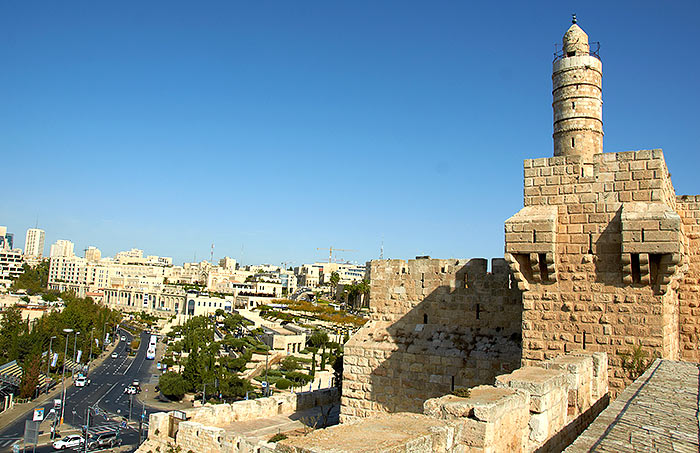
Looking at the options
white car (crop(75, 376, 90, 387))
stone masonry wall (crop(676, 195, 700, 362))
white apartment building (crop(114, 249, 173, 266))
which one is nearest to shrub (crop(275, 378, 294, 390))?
white car (crop(75, 376, 90, 387))

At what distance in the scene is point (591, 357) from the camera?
660 centimetres

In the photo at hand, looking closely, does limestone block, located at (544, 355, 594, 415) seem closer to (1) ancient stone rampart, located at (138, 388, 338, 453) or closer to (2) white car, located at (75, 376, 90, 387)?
(1) ancient stone rampart, located at (138, 388, 338, 453)

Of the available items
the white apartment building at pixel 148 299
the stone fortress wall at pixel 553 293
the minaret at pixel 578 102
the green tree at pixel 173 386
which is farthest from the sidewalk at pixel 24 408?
the white apartment building at pixel 148 299

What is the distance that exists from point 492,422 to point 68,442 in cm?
2609

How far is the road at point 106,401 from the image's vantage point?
Answer: 2670 centimetres

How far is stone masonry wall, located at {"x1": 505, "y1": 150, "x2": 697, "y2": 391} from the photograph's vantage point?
6.94 meters

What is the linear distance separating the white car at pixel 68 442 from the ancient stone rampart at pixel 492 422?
24.9 m

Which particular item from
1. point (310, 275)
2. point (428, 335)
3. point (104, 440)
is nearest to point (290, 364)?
point (104, 440)

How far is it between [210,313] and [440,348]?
7845 cm

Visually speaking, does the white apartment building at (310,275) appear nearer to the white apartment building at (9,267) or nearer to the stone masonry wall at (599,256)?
the white apartment building at (9,267)

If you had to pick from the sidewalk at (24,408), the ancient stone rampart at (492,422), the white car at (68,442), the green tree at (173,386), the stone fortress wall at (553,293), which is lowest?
the sidewalk at (24,408)

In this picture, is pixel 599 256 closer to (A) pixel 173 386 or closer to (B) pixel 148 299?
(A) pixel 173 386

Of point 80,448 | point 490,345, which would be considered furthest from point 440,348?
point 80,448

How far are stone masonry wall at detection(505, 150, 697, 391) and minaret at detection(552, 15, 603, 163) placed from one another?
3.48 m
